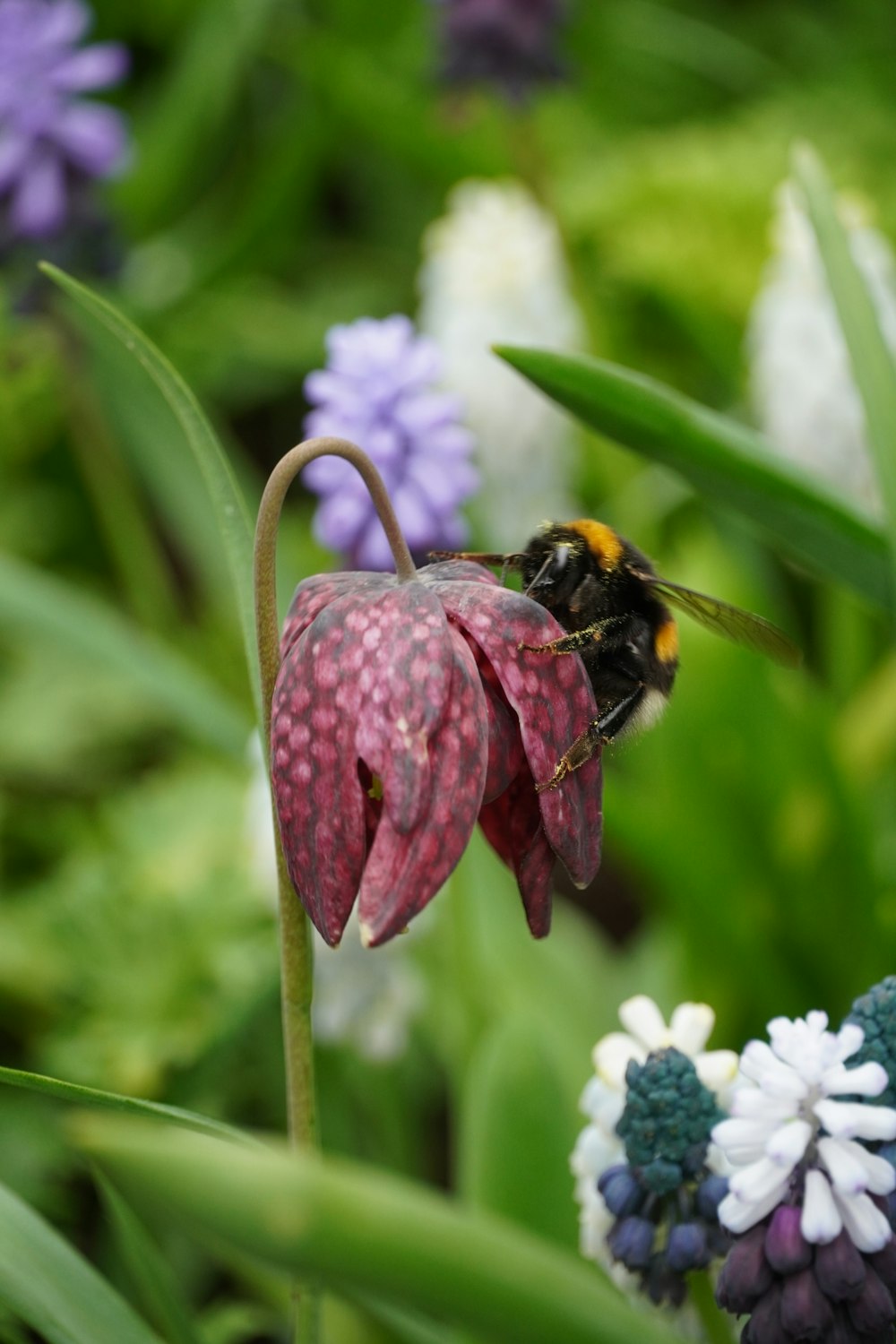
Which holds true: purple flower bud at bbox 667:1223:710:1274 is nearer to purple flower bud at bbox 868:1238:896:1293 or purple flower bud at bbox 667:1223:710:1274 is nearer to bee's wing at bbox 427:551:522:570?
purple flower bud at bbox 868:1238:896:1293

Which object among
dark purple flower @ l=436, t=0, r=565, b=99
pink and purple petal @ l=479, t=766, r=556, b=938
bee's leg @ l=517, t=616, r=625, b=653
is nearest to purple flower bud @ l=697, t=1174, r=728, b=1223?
pink and purple petal @ l=479, t=766, r=556, b=938

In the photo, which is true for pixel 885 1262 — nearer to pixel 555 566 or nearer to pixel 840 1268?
pixel 840 1268

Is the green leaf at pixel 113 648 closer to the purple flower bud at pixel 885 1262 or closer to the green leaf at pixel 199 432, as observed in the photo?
the green leaf at pixel 199 432

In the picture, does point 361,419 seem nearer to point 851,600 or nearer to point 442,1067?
A: point 851,600

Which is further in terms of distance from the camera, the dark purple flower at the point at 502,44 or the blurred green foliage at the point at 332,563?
the dark purple flower at the point at 502,44

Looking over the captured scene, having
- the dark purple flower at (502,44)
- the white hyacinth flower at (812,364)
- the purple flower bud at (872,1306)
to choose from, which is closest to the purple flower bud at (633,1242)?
the purple flower bud at (872,1306)

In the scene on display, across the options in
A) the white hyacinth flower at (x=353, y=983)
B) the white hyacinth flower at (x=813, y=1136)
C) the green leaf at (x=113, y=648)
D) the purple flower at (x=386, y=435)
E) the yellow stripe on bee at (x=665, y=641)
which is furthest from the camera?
the green leaf at (x=113, y=648)

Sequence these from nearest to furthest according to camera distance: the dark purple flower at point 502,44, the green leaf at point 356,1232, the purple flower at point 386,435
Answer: the green leaf at point 356,1232, the purple flower at point 386,435, the dark purple flower at point 502,44
